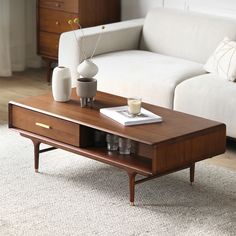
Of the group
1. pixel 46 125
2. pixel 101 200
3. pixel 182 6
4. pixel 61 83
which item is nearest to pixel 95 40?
Answer: pixel 182 6

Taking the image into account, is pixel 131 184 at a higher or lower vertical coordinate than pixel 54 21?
lower

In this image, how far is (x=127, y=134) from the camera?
11.1 ft

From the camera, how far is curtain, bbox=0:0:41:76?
242 inches

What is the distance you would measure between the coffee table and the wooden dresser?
70.4 inches

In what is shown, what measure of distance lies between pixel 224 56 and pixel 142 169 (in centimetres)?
150

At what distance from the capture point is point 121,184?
3.76m

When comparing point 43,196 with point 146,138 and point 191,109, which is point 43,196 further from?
point 191,109

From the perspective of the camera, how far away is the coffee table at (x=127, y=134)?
11.0 feet

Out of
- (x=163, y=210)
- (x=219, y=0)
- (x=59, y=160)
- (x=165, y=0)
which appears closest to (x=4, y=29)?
(x=165, y=0)

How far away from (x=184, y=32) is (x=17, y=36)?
6.04 ft

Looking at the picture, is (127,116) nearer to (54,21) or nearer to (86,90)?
(86,90)

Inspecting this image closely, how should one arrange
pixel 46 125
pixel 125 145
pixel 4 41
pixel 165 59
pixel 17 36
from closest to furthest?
1. pixel 125 145
2. pixel 46 125
3. pixel 165 59
4. pixel 4 41
5. pixel 17 36

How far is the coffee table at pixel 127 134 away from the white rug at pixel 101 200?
0.38 feet

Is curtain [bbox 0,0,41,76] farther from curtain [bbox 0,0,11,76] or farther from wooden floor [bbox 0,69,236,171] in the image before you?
wooden floor [bbox 0,69,236,171]
